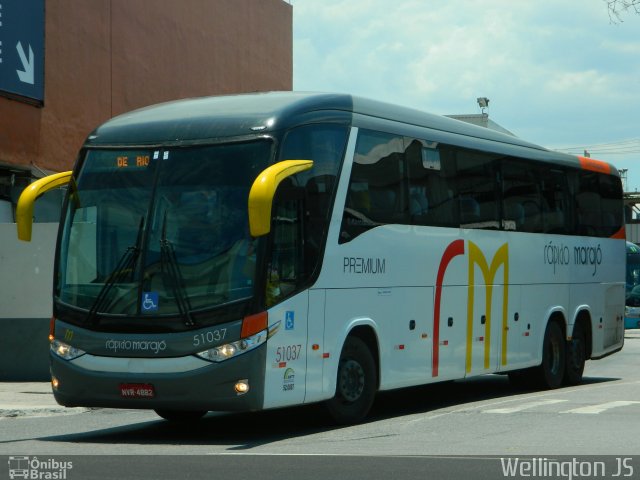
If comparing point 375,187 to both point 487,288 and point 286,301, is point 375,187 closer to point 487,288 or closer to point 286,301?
point 286,301

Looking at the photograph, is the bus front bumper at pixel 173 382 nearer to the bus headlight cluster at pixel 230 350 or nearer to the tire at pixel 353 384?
the bus headlight cluster at pixel 230 350

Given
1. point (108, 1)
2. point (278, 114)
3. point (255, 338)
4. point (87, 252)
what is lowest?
point (255, 338)

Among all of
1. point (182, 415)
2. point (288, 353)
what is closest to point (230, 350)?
point (288, 353)

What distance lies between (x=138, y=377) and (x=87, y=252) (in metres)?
1.41

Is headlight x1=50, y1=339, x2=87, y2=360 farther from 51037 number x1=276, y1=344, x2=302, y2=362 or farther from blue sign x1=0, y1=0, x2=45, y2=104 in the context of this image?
blue sign x1=0, y1=0, x2=45, y2=104

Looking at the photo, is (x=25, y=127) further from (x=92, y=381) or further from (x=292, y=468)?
(x=292, y=468)

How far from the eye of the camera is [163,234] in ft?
39.7

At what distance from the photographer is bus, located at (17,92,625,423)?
38.8 ft

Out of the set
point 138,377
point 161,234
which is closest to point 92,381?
point 138,377

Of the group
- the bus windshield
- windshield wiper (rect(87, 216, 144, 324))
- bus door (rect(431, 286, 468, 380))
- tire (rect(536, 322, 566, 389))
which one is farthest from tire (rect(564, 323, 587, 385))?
windshield wiper (rect(87, 216, 144, 324))

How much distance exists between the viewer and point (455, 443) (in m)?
11.8

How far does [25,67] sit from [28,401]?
8.50m

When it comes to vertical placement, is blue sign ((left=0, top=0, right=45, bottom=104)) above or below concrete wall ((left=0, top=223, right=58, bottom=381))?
above

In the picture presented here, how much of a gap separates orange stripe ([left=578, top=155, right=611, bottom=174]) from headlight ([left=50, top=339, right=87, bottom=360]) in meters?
11.0
